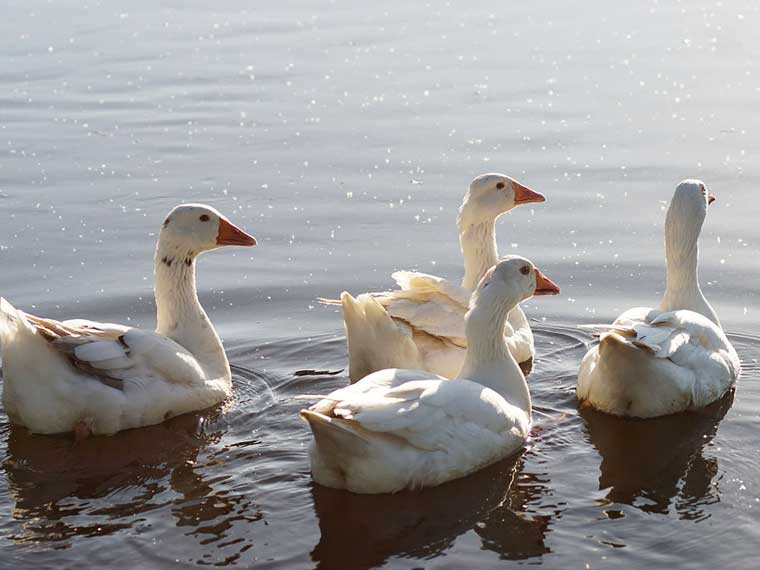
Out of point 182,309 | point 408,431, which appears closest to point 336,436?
point 408,431

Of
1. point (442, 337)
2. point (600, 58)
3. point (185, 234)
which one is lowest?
point (442, 337)

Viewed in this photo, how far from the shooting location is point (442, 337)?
9.33 metres

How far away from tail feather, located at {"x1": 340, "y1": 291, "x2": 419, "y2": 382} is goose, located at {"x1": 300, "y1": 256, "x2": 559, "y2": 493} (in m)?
0.82

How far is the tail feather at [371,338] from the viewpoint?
8.85 m

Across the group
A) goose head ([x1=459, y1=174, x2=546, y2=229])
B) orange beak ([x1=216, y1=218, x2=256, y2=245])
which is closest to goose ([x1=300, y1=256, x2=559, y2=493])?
orange beak ([x1=216, y1=218, x2=256, y2=245])

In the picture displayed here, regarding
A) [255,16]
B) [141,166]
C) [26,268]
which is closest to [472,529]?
[26,268]

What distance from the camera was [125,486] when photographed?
25.6ft

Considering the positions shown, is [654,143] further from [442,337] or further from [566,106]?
[442,337]

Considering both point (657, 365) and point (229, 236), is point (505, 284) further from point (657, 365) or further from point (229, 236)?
point (229, 236)

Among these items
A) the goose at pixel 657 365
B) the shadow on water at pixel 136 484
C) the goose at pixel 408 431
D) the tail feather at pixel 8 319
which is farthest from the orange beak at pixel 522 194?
the tail feather at pixel 8 319

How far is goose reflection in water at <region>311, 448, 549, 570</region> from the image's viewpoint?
693 cm

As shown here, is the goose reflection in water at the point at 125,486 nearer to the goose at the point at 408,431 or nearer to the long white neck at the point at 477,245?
the goose at the point at 408,431

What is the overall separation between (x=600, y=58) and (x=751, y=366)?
9314 millimetres

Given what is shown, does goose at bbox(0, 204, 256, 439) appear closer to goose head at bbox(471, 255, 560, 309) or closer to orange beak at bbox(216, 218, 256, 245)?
orange beak at bbox(216, 218, 256, 245)
